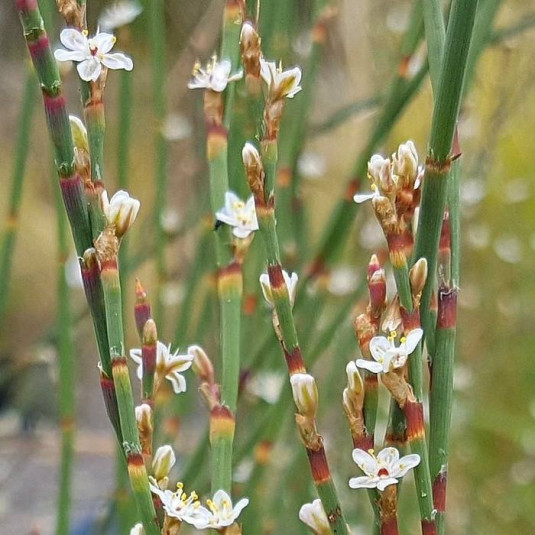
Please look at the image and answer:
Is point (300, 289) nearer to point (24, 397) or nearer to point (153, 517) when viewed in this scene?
point (153, 517)

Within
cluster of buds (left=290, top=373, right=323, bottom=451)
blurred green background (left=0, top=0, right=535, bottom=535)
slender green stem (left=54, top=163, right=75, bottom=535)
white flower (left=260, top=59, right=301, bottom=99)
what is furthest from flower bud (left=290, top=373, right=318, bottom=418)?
blurred green background (left=0, top=0, right=535, bottom=535)

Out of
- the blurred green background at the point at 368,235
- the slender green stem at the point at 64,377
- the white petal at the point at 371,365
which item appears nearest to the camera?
the white petal at the point at 371,365

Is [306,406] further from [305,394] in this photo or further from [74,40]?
[74,40]

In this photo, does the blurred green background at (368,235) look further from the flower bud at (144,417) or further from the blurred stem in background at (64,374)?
the flower bud at (144,417)

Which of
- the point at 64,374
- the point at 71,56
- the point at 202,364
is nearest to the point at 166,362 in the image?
the point at 202,364

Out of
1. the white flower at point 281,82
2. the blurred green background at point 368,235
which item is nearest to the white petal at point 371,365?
the white flower at point 281,82

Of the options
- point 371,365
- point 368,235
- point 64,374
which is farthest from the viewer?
point 368,235

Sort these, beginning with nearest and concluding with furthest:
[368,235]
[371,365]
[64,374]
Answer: [371,365] < [64,374] < [368,235]
